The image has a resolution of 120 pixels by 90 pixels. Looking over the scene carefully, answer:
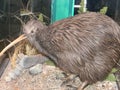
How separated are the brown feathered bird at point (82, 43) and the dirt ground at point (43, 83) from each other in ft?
0.27

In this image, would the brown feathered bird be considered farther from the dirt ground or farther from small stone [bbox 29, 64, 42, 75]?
small stone [bbox 29, 64, 42, 75]

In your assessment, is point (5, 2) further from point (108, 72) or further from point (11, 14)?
point (108, 72)

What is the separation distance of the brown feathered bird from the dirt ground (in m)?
0.08

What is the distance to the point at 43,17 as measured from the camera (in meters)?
2.68

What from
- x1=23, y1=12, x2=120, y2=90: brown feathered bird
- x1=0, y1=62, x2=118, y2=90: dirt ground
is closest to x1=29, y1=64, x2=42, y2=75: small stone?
x1=0, y1=62, x2=118, y2=90: dirt ground

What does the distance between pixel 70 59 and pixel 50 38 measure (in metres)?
0.14

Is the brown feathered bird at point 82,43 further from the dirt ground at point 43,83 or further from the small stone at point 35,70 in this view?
the small stone at point 35,70

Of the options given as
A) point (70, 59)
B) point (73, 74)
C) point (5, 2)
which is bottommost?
point (73, 74)

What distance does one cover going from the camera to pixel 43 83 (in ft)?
7.10

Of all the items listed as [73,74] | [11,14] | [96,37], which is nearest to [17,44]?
Result: [11,14]

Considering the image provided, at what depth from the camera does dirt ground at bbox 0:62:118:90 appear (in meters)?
2.13

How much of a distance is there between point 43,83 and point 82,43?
1.08 ft

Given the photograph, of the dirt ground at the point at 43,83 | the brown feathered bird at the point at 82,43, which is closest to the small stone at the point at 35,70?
the dirt ground at the point at 43,83

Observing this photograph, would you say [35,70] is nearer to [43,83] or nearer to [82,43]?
[43,83]
